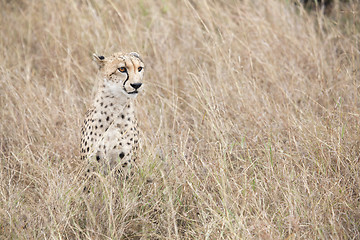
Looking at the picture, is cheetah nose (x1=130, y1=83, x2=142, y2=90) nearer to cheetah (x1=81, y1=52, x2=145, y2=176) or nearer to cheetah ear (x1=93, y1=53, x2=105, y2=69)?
cheetah (x1=81, y1=52, x2=145, y2=176)

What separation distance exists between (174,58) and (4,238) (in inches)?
84.8

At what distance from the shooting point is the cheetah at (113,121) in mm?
2398

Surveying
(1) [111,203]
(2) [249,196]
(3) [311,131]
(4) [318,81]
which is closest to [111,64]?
(1) [111,203]

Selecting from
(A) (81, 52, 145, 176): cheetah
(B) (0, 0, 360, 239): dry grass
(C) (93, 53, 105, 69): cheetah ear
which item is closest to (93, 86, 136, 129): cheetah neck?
(A) (81, 52, 145, 176): cheetah

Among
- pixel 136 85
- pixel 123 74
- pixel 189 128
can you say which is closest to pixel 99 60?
pixel 123 74

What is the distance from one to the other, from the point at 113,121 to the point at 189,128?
1.57 ft

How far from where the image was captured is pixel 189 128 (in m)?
2.72

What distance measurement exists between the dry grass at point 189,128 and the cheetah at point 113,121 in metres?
0.11

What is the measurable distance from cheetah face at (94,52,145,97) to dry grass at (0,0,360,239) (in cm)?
35

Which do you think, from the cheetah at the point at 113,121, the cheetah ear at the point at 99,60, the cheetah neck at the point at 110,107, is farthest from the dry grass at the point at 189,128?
the cheetah ear at the point at 99,60

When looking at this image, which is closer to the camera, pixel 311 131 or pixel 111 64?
pixel 111 64

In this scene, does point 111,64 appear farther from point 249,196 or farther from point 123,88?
point 249,196

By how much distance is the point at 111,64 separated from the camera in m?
2.44

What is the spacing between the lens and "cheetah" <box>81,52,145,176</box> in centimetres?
240
